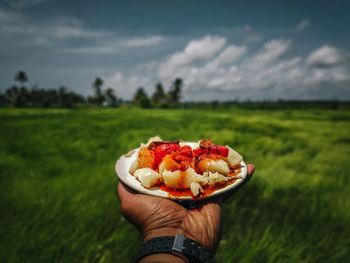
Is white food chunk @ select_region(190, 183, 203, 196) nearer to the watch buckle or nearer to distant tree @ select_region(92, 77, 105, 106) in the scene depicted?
the watch buckle

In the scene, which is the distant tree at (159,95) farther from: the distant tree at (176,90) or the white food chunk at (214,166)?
the white food chunk at (214,166)

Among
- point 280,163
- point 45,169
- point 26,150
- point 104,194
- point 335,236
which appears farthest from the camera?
point 26,150

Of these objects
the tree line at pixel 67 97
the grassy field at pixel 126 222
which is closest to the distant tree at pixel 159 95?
the tree line at pixel 67 97

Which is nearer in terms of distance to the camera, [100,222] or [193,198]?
[193,198]

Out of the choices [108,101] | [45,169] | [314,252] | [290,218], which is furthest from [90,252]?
[108,101]

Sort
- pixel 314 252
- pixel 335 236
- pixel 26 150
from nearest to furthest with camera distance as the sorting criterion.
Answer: pixel 314 252, pixel 335 236, pixel 26 150

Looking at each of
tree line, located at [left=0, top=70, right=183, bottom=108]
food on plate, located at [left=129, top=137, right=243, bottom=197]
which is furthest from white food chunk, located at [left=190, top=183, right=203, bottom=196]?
tree line, located at [left=0, top=70, right=183, bottom=108]

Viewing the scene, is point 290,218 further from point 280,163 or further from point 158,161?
point 280,163

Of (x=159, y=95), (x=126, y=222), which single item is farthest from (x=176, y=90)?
(x=126, y=222)
